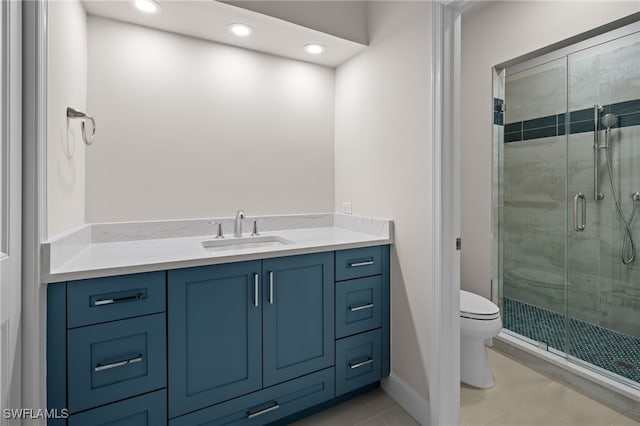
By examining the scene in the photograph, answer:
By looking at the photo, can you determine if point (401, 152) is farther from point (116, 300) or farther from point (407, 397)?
point (116, 300)

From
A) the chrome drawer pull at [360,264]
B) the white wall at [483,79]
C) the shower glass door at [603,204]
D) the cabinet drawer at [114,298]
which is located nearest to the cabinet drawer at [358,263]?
the chrome drawer pull at [360,264]

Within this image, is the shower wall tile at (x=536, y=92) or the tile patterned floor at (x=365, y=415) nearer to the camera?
the tile patterned floor at (x=365, y=415)

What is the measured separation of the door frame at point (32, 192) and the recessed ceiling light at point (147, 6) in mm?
617

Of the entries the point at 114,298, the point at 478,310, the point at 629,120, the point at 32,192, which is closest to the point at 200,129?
the point at 32,192

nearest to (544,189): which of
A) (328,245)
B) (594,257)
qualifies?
(594,257)

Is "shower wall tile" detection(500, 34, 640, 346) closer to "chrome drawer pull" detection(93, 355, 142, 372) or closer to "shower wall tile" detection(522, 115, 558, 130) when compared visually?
"shower wall tile" detection(522, 115, 558, 130)

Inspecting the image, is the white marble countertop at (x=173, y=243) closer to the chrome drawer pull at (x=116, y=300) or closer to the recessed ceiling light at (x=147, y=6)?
the chrome drawer pull at (x=116, y=300)

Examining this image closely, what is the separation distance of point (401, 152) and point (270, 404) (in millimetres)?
1476

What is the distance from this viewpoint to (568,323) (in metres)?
2.35

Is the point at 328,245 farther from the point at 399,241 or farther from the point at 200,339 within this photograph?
the point at 200,339

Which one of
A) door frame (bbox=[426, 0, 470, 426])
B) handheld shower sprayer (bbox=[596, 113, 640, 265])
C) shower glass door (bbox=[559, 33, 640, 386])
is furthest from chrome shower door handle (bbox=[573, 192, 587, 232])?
door frame (bbox=[426, 0, 470, 426])

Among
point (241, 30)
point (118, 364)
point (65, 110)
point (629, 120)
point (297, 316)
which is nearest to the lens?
point (118, 364)

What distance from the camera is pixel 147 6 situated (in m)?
1.67

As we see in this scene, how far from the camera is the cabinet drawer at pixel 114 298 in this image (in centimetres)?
118
